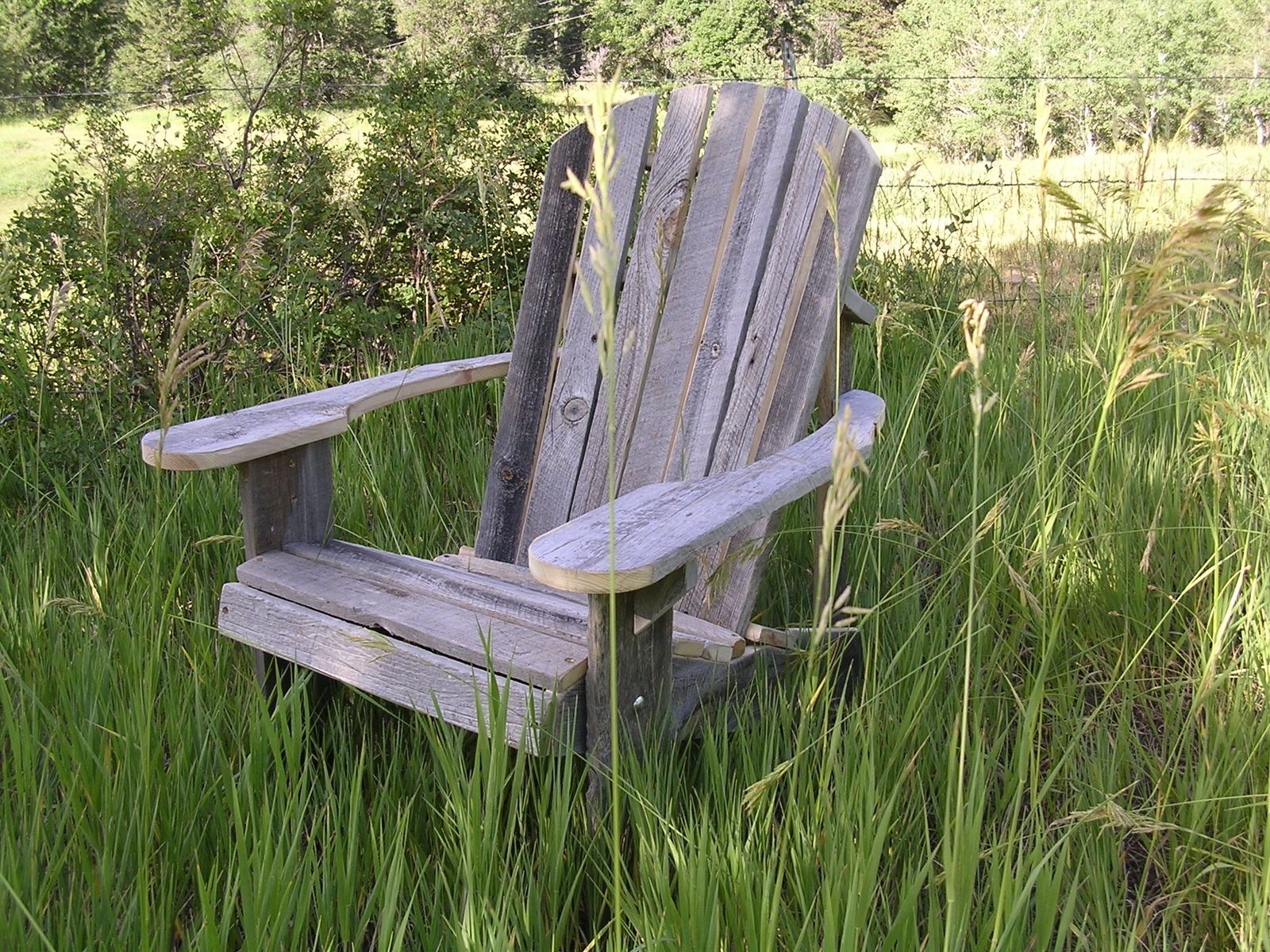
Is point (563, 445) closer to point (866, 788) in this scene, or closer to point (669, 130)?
point (669, 130)

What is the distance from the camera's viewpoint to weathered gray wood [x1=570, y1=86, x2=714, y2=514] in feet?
7.04

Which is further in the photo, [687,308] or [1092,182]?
[1092,182]

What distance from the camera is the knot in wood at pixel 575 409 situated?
2.21m

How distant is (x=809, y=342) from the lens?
6.37ft

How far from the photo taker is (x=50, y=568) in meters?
2.06

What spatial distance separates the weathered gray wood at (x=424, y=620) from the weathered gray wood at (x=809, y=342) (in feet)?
1.32

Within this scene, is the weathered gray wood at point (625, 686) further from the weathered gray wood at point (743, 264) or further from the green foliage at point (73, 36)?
the green foliage at point (73, 36)

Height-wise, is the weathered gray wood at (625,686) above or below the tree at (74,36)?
below

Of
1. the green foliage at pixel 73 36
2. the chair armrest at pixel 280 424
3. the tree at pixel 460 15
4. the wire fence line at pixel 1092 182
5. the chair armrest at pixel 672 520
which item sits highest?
the tree at pixel 460 15

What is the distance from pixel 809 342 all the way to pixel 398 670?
0.95 meters

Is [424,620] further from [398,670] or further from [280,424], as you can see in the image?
[280,424]

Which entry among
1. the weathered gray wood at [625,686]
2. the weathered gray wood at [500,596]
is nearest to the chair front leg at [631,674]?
the weathered gray wood at [625,686]

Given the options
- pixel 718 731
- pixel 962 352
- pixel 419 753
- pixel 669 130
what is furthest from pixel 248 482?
pixel 962 352

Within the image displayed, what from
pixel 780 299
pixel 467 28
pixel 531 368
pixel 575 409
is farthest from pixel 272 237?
pixel 467 28
